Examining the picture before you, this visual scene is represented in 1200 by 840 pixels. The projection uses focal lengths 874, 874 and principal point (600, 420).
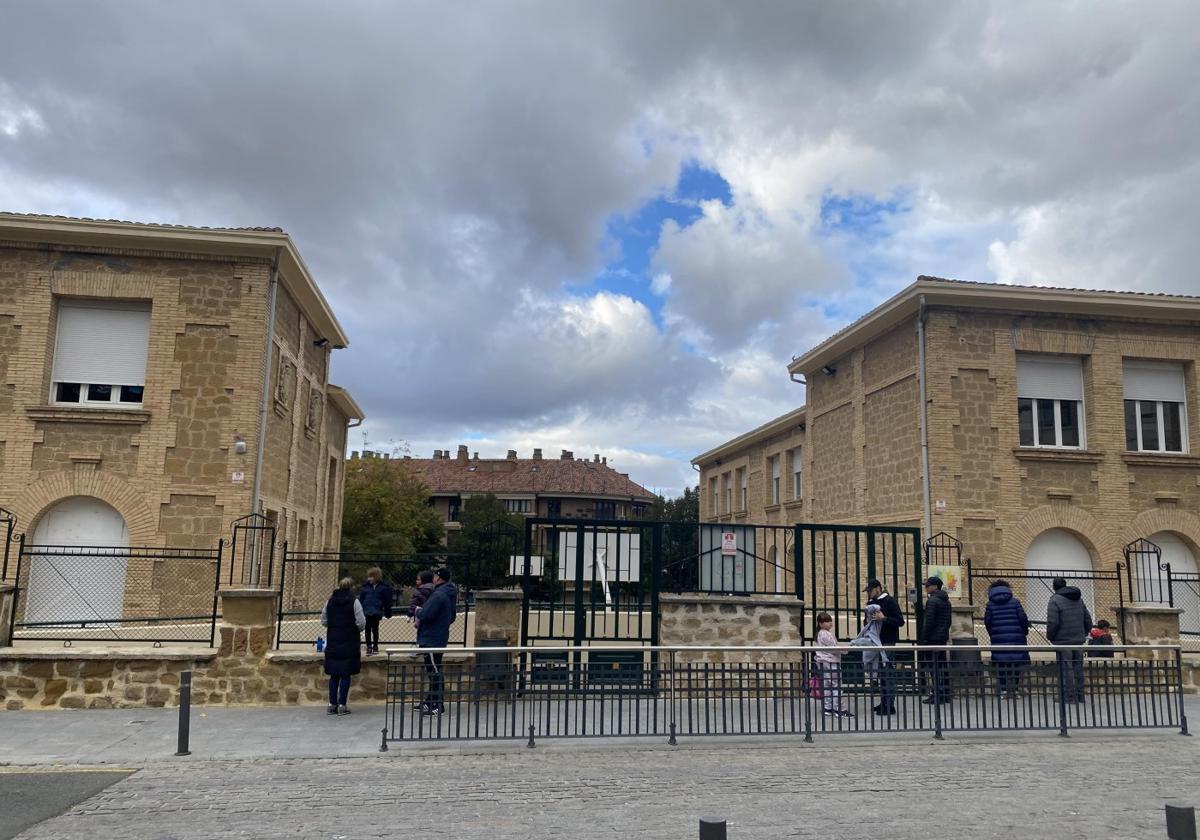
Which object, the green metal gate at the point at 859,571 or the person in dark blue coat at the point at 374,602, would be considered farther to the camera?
the green metal gate at the point at 859,571

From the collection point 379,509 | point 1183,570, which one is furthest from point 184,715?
point 379,509

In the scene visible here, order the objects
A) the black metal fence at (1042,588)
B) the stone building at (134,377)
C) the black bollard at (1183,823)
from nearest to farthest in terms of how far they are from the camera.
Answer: the black bollard at (1183,823) → the stone building at (134,377) → the black metal fence at (1042,588)

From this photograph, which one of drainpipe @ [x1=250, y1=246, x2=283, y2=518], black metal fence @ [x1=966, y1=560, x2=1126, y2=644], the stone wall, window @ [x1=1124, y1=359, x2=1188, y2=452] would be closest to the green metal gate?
the stone wall

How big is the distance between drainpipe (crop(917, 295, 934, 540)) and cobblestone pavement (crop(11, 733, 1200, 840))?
7.46 m


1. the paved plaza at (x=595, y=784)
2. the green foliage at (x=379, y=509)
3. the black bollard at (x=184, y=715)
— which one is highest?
the green foliage at (x=379, y=509)

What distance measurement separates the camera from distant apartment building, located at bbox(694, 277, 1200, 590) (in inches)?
637

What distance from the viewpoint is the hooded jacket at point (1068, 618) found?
36.9 ft

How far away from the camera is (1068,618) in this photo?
11281 mm

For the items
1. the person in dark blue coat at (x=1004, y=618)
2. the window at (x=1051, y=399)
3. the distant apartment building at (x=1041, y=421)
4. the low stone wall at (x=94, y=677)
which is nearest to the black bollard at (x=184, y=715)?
the low stone wall at (x=94, y=677)

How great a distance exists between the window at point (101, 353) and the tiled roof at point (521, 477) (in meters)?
53.7

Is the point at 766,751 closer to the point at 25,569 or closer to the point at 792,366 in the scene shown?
the point at 25,569

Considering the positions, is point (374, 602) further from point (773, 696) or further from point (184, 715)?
point (773, 696)

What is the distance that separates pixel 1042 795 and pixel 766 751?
7.99 feet

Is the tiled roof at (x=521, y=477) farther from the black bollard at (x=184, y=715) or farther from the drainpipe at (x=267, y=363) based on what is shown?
the black bollard at (x=184, y=715)
